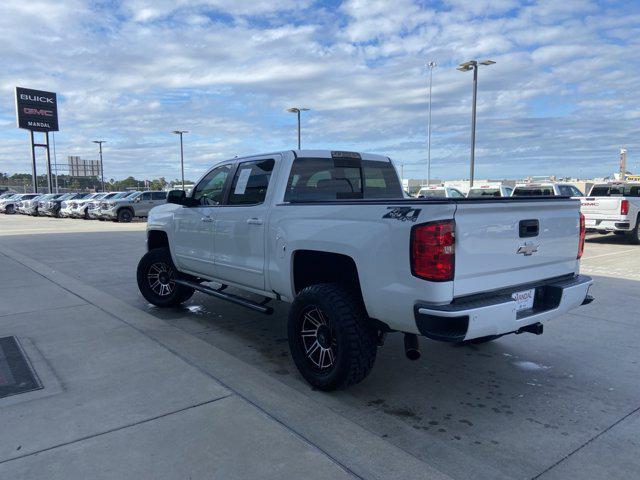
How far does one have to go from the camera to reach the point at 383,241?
3.46 metres

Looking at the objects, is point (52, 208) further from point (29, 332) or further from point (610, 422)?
point (610, 422)

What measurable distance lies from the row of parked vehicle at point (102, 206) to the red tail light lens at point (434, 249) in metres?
24.3

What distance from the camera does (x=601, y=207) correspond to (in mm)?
13469

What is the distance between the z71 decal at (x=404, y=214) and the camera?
3.27 metres

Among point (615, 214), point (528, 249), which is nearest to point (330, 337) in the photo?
point (528, 249)

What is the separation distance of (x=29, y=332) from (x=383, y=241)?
4403mm

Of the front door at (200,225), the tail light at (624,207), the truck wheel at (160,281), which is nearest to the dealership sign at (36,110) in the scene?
the truck wheel at (160,281)

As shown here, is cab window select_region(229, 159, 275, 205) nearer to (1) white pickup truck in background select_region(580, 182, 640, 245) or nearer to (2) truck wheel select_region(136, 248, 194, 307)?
(2) truck wheel select_region(136, 248, 194, 307)

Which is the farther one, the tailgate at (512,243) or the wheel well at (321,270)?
the wheel well at (321,270)

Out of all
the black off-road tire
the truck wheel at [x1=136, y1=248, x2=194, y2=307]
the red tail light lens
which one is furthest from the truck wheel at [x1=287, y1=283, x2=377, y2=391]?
the black off-road tire

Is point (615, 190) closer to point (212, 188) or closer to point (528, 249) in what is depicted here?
point (528, 249)

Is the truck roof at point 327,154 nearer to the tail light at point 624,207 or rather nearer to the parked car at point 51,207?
the tail light at point 624,207

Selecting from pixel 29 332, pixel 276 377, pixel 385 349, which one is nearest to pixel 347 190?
pixel 385 349

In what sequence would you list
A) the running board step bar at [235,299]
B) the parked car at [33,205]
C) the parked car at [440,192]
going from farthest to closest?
the parked car at [33,205] < the parked car at [440,192] < the running board step bar at [235,299]
